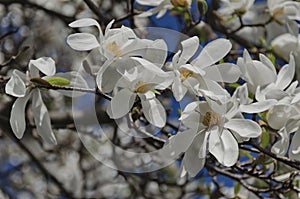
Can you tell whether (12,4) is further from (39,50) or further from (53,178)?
(53,178)

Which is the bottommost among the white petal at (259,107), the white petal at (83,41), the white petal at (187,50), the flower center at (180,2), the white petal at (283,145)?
the flower center at (180,2)

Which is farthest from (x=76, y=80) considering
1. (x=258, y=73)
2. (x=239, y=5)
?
(x=239, y=5)

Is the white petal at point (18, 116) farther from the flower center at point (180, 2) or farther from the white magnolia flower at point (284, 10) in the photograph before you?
the white magnolia flower at point (284, 10)

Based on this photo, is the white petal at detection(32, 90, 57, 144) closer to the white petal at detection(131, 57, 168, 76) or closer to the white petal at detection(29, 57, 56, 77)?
the white petal at detection(29, 57, 56, 77)

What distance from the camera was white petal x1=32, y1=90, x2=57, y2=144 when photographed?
0.81m

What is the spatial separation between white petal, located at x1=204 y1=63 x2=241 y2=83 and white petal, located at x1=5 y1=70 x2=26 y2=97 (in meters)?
0.23

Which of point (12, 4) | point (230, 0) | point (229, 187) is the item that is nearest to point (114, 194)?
point (229, 187)

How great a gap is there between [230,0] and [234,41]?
415 mm

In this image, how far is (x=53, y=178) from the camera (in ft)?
5.87

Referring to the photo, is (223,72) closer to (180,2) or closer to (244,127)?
(244,127)

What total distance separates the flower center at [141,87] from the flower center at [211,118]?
8 centimetres

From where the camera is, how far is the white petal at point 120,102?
2.44 feet

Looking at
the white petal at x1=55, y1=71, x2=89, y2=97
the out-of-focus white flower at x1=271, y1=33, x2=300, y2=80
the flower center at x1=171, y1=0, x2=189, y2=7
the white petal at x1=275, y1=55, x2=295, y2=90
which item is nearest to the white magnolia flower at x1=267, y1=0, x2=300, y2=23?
the out-of-focus white flower at x1=271, y1=33, x2=300, y2=80

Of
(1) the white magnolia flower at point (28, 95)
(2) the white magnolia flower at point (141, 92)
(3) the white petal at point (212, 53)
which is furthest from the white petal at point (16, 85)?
(3) the white petal at point (212, 53)
